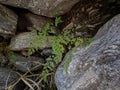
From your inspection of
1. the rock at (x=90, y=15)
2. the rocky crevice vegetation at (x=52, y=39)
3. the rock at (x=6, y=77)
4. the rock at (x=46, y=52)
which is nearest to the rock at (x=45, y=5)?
the rocky crevice vegetation at (x=52, y=39)

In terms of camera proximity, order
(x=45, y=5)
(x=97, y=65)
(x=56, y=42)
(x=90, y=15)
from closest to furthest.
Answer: (x=97, y=65) → (x=56, y=42) → (x=45, y=5) → (x=90, y=15)

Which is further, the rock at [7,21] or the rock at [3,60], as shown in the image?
the rock at [3,60]

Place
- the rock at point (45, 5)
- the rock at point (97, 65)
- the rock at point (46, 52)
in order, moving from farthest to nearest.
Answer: the rock at point (46, 52) < the rock at point (45, 5) < the rock at point (97, 65)

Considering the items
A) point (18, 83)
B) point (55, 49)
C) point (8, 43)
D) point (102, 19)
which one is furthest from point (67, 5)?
point (18, 83)

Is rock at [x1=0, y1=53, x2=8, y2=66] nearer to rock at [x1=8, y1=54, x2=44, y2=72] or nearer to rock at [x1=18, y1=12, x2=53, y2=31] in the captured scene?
rock at [x1=8, y1=54, x2=44, y2=72]

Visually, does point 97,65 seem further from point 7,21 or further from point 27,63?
point 7,21

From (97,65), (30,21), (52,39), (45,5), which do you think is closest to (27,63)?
(30,21)

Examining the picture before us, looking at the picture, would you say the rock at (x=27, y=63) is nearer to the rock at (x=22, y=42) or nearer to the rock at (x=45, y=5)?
the rock at (x=22, y=42)
